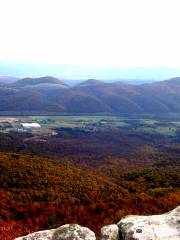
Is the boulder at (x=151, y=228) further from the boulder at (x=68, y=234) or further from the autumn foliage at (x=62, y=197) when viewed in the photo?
the autumn foliage at (x=62, y=197)

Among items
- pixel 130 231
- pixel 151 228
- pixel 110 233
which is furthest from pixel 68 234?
pixel 151 228

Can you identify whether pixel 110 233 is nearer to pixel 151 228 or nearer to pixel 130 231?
pixel 130 231

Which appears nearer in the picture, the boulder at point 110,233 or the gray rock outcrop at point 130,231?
the gray rock outcrop at point 130,231

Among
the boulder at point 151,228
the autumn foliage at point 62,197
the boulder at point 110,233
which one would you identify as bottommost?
the autumn foliage at point 62,197

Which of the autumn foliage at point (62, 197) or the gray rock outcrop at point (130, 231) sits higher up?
the gray rock outcrop at point (130, 231)

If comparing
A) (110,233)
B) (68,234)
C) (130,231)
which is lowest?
(110,233)

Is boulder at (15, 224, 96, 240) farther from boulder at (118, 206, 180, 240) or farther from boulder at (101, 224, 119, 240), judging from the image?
boulder at (118, 206, 180, 240)

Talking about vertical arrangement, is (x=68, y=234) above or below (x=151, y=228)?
below

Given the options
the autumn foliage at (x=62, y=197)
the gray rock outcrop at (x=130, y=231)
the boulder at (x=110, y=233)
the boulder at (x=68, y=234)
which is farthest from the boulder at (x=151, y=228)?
the autumn foliage at (x=62, y=197)

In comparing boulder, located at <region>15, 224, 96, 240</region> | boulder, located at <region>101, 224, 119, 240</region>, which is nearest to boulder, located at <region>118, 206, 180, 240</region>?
boulder, located at <region>101, 224, 119, 240</region>
